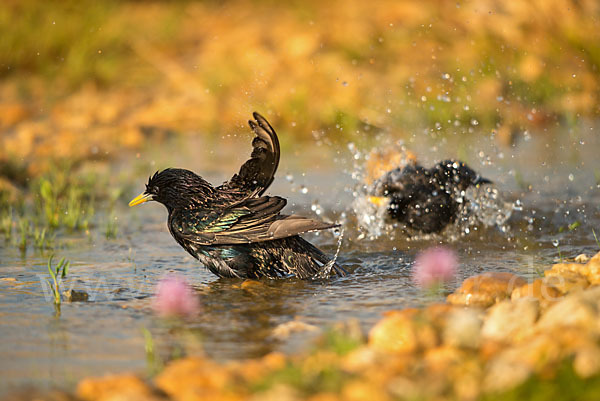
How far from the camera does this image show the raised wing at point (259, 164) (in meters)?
5.31

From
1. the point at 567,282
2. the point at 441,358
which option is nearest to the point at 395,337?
the point at 441,358

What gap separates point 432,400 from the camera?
289 cm

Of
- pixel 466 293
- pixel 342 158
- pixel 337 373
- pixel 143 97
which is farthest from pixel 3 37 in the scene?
pixel 337 373

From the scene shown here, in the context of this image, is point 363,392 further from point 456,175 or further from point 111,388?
point 456,175

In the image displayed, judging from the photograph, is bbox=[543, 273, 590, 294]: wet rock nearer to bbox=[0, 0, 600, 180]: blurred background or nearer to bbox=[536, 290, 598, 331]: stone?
bbox=[536, 290, 598, 331]: stone

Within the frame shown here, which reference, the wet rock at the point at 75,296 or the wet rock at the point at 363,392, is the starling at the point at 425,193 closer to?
the wet rock at the point at 75,296

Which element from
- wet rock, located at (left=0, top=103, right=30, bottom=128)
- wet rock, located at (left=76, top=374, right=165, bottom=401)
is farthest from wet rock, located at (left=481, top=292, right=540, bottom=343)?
wet rock, located at (left=0, top=103, right=30, bottom=128)

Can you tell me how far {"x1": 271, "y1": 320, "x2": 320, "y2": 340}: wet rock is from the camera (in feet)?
13.5

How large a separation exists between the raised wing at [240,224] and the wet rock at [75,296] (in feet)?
2.38

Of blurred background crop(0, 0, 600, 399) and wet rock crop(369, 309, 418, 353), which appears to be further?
blurred background crop(0, 0, 600, 399)

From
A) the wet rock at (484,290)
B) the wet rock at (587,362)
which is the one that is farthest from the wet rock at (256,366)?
the wet rock at (484,290)

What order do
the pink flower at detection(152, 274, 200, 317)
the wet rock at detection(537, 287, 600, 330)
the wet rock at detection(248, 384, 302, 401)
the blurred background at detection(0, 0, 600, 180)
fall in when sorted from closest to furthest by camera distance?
the wet rock at detection(248, 384, 302, 401)
the wet rock at detection(537, 287, 600, 330)
the pink flower at detection(152, 274, 200, 317)
the blurred background at detection(0, 0, 600, 180)

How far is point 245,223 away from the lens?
5188 millimetres

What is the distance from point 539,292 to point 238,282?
187 cm
